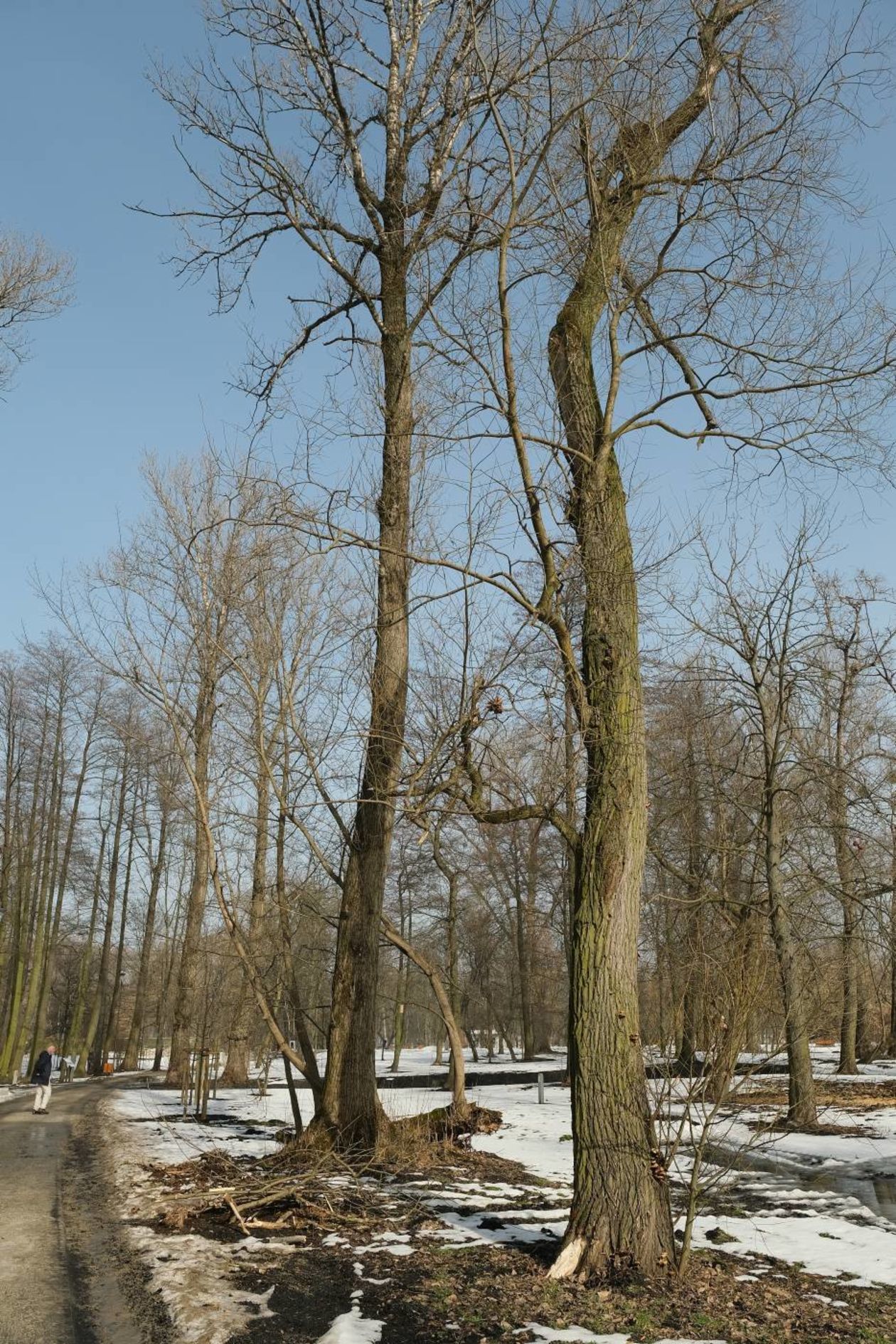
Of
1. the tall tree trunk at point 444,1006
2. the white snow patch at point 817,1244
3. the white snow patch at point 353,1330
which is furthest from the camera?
the tall tree trunk at point 444,1006

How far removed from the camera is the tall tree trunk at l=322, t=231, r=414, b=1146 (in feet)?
29.5

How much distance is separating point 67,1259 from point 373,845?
422 cm

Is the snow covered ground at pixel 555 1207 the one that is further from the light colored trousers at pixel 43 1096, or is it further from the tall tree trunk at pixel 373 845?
the light colored trousers at pixel 43 1096

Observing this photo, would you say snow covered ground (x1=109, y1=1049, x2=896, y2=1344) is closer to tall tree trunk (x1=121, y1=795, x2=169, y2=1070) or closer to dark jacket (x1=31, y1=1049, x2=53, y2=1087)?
dark jacket (x1=31, y1=1049, x2=53, y2=1087)

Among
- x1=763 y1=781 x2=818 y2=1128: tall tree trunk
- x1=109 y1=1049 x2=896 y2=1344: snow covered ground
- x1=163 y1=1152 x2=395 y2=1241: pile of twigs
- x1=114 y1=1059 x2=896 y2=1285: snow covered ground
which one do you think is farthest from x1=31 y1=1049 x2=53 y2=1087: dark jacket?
x1=763 y1=781 x2=818 y2=1128: tall tree trunk

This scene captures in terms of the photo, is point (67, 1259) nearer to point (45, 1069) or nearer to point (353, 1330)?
point (353, 1330)

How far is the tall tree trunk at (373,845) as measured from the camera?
29.5 feet


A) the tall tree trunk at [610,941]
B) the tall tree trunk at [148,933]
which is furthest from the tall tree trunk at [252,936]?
the tall tree trunk at [148,933]

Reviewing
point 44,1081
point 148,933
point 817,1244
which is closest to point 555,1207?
point 817,1244

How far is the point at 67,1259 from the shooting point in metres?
6.33

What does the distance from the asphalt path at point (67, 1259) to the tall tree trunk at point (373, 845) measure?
222cm

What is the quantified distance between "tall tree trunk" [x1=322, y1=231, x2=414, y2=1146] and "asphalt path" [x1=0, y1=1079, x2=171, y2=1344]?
2.22m

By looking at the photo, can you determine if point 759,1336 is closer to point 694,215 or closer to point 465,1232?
point 465,1232

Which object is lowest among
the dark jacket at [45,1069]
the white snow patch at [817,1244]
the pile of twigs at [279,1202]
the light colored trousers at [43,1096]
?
the light colored trousers at [43,1096]
